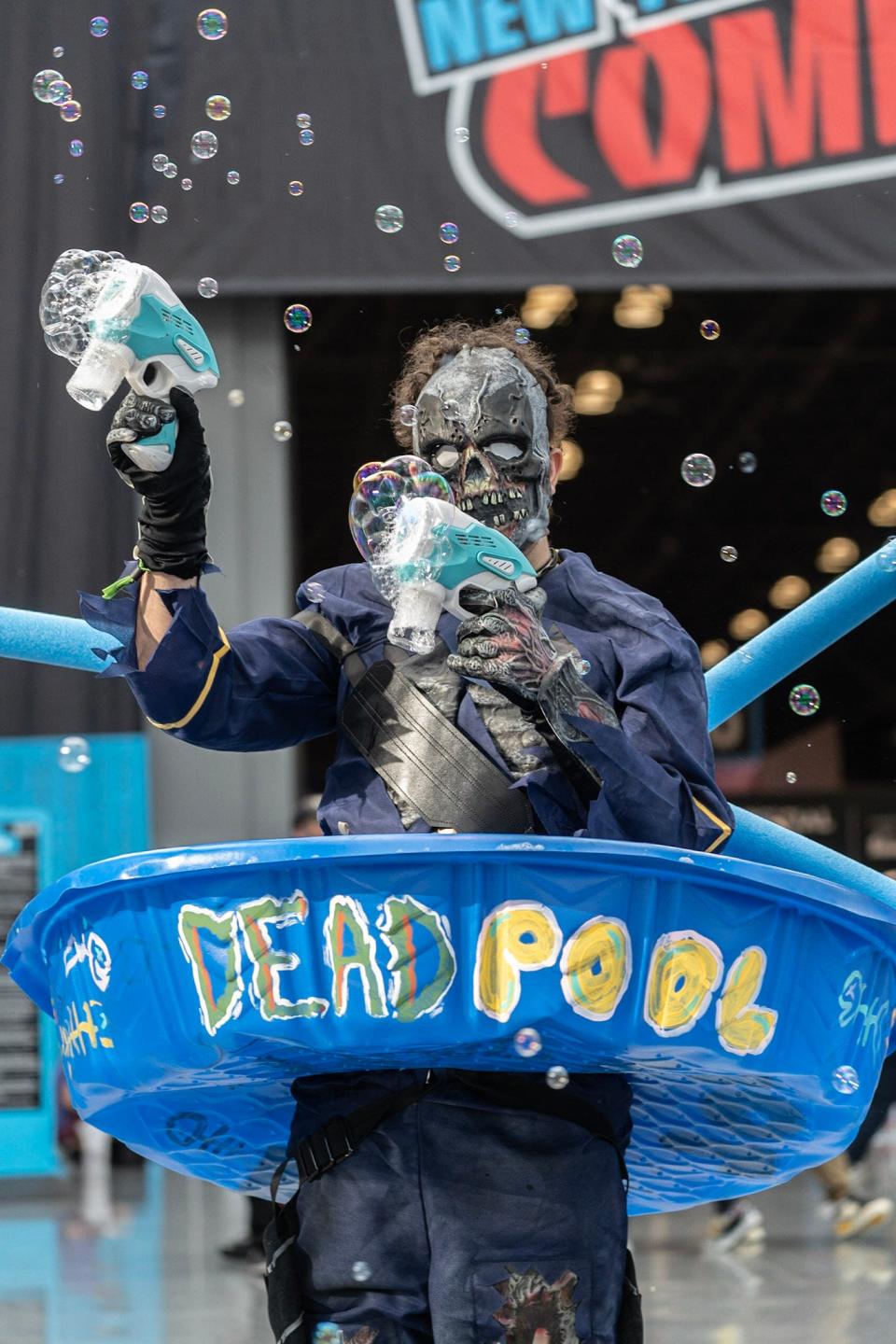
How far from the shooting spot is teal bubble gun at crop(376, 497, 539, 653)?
1772 millimetres

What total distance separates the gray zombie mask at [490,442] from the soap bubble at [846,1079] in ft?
2.07

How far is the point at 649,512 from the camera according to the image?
539 inches

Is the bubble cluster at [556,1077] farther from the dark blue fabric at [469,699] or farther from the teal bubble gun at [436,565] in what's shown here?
the teal bubble gun at [436,565]

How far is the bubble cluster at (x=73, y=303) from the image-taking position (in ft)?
5.91

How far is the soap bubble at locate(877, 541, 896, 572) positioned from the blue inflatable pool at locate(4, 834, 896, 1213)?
0.74 m

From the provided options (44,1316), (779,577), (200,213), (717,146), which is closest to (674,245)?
(717,146)

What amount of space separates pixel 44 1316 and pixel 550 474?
3339 millimetres

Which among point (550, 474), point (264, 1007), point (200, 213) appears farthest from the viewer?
point (200, 213)

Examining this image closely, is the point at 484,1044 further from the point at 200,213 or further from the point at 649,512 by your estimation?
the point at 649,512

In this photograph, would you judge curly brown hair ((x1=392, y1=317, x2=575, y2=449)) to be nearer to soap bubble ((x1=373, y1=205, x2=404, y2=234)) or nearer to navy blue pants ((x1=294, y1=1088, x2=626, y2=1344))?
soap bubble ((x1=373, y1=205, x2=404, y2=234))

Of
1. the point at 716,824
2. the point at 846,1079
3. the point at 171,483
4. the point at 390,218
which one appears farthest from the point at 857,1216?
A: the point at 171,483

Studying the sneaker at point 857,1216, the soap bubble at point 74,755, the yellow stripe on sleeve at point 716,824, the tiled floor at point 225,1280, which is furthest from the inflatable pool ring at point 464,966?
the sneaker at point 857,1216

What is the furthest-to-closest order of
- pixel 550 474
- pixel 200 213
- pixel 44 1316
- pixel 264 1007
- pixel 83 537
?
pixel 83 537 → pixel 200 213 → pixel 44 1316 → pixel 550 474 → pixel 264 1007

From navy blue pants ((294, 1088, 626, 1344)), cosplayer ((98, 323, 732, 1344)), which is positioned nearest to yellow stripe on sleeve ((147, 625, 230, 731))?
cosplayer ((98, 323, 732, 1344))
